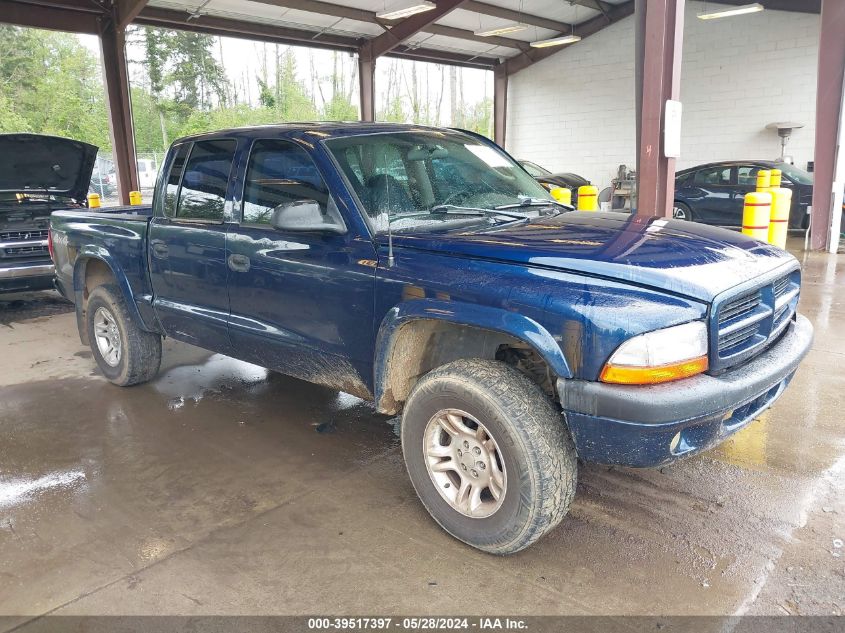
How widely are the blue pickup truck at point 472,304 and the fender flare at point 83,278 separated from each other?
43 cm

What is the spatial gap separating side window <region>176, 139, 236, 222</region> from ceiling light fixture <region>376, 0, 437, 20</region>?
38.8 ft

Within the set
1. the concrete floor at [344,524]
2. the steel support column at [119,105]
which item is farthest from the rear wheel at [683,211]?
the steel support column at [119,105]

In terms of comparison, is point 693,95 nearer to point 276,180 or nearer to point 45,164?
point 45,164

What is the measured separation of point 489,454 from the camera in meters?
2.64

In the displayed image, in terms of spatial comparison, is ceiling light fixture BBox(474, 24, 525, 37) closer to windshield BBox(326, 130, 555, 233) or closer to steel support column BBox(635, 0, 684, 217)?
steel support column BBox(635, 0, 684, 217)

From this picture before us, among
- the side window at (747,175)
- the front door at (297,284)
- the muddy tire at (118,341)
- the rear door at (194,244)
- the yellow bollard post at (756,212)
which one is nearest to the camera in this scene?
the front door at (297,284)

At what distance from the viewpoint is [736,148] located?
1692cm

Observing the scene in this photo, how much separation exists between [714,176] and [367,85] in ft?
30.4

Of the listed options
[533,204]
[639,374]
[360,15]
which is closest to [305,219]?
[533,204]

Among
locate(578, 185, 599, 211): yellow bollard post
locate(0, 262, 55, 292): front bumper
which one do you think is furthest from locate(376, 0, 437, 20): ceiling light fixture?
locate(0, 262, 55, 292): front bumper

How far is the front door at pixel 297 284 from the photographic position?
10.1 ft

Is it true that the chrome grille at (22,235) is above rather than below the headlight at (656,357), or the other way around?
above

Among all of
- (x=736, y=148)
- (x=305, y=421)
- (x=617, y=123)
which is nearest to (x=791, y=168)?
(x=736, y=148)

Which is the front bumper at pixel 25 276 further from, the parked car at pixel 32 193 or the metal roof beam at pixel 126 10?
the metal roof beam at pixel 126 10
